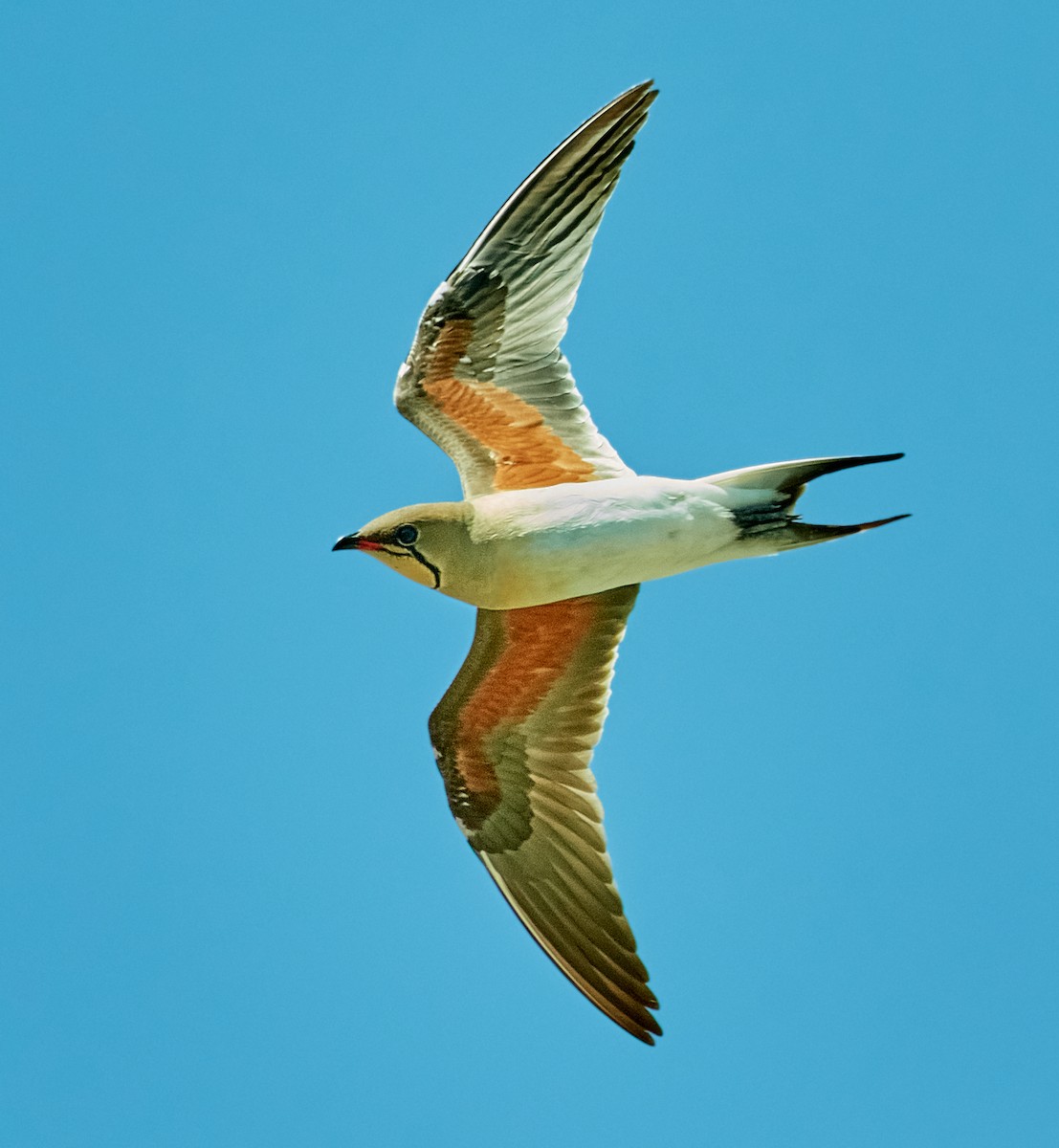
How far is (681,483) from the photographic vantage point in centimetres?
911

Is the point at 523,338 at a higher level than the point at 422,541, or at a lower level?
higher

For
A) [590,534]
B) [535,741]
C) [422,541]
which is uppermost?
[422,541]

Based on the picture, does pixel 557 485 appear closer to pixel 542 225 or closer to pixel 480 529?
pixel 480 529

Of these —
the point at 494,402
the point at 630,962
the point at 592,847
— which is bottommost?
the point at 630,962

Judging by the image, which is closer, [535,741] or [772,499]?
[772,499]

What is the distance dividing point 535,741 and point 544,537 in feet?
4.97

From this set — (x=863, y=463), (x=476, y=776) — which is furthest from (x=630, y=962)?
(x=863, y=463)

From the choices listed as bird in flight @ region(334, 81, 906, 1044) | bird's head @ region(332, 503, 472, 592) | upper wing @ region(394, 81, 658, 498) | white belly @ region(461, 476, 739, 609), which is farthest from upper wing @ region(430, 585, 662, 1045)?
upper wing @ region(394, 81, 658, 498)

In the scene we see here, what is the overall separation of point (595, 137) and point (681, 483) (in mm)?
1927

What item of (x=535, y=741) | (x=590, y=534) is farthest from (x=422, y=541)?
(x=535, y=741)

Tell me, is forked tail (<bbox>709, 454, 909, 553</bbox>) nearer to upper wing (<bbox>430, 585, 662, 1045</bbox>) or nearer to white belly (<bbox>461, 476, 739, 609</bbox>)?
white belly (<bbox>461, 476, 739, 609</bbox>)

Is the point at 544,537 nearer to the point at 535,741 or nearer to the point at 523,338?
the point at 523,338

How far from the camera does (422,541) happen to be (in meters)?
9.01

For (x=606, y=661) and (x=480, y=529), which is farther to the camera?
(x=606, y=661)
